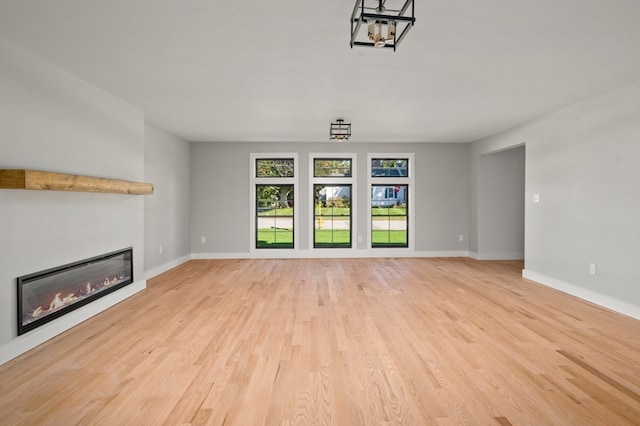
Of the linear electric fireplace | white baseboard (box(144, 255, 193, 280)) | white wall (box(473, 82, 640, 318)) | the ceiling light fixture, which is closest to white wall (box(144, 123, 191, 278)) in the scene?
white baseboard (box(144, 255, 193, 280))

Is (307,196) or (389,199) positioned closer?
(307,196)

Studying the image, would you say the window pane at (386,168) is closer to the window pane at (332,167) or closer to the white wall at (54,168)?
the window pane at (332,167)

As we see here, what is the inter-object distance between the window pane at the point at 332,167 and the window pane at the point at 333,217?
0.95ft

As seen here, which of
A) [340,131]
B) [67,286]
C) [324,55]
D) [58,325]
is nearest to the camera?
[324,55]

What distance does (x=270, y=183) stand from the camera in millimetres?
7938

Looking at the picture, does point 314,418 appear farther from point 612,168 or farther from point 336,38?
point 612,168

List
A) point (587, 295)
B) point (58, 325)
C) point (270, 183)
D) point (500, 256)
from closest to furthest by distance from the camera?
point (58, 325), point (587, 295), point (500, 256), point (270, 183)

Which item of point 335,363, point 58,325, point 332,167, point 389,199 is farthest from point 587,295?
point 58,325

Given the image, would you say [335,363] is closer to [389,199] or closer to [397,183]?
[389,199]

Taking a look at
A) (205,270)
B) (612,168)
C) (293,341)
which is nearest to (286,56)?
(293,341)

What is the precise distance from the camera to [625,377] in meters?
2.53

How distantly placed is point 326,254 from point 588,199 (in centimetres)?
493

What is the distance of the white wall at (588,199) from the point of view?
159 inches

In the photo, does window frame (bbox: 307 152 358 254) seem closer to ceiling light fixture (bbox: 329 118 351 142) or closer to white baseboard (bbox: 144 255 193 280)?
ceiling light fixture (bbox: 329 118 351 142)
